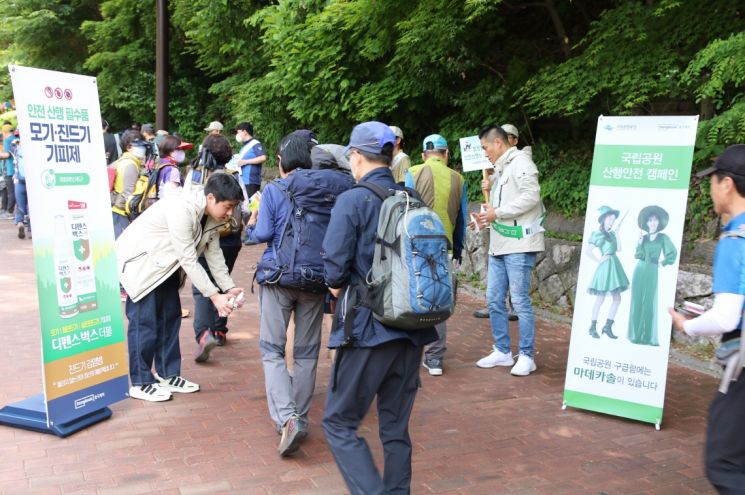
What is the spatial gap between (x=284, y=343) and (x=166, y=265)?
1.05m

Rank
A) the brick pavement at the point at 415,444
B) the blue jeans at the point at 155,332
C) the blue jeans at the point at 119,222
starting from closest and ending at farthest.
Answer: the brick pavement at the point at 415,444 → the blue jeans at the point at 155,332 → the blue jeans at the point at 119,222

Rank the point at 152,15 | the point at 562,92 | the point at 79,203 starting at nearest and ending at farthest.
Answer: the point at 79,203, the point at 562,92, the point at 152,15

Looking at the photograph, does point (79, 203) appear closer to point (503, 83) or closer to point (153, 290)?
point (153, 290)

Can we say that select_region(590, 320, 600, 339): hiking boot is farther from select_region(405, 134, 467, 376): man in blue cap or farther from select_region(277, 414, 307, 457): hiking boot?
select_region(277, 414, 307, 457): hiking boot

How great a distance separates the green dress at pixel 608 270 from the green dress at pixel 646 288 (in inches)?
3.9

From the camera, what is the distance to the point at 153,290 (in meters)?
5.16

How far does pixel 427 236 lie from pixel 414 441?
1936 millimetres

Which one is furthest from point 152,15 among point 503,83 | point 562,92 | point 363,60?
point 562,92

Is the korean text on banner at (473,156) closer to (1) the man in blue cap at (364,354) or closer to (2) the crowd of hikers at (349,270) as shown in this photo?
(2) the crowd of hikers at (349,270)

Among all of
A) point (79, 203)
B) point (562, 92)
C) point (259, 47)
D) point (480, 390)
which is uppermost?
point (259, 47)

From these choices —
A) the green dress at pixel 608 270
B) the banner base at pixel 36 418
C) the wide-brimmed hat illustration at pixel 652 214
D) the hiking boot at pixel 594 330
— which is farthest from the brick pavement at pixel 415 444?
the wide-brimmed hat illustration at pixel 652 214

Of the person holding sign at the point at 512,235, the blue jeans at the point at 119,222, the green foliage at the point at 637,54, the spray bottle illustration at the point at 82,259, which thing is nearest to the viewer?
the spray bottle illustration at the point at 82,259

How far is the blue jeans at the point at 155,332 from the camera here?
204 inches

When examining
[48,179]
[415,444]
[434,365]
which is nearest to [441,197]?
[434,365]
